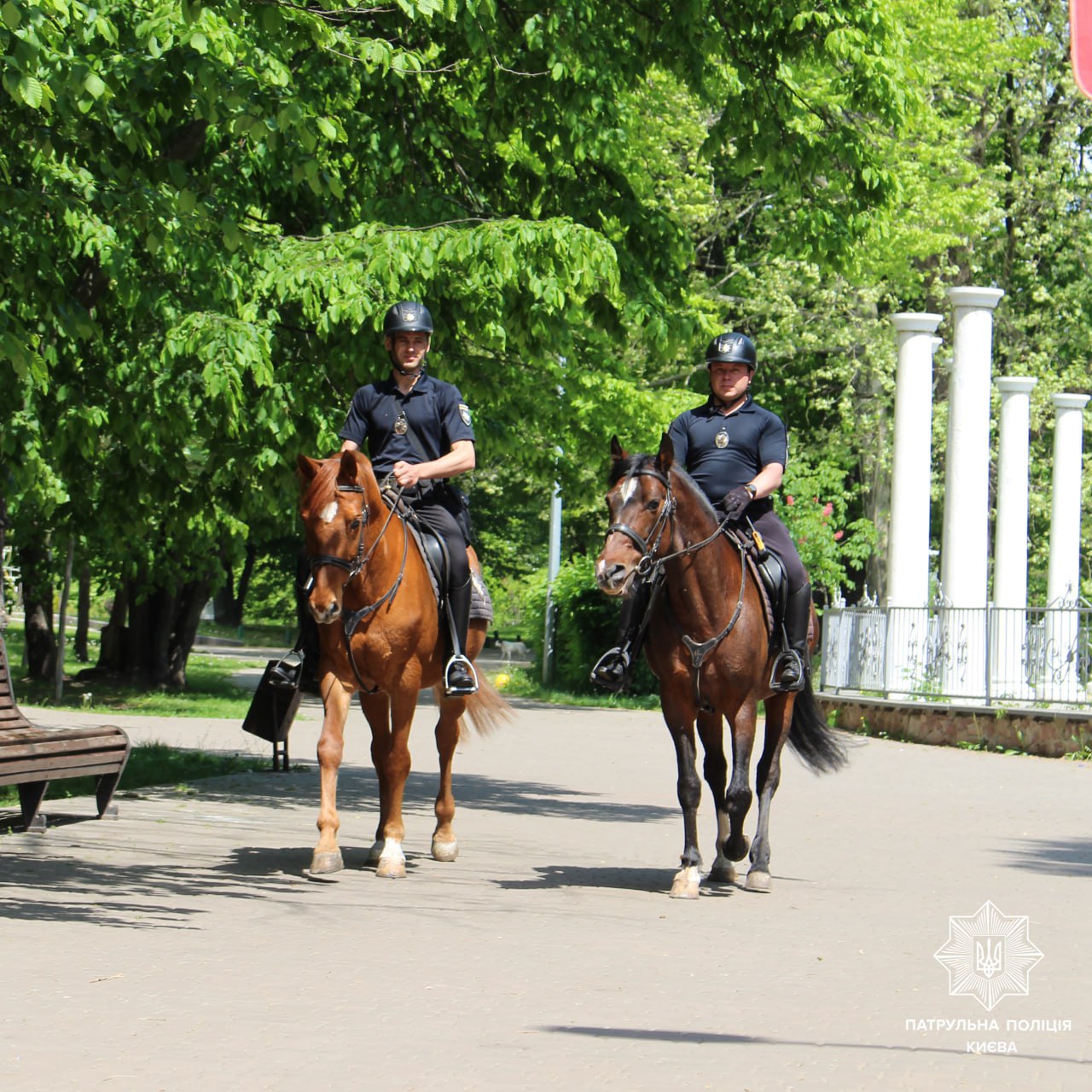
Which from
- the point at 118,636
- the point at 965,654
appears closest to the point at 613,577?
the point at 965,654

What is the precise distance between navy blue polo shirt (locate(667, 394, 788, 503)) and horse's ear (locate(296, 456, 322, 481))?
6.47 ft

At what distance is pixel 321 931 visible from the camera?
797 centimetres

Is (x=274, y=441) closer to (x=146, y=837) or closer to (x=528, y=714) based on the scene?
(x=146, y=837)

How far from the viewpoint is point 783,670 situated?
9859 millimetres

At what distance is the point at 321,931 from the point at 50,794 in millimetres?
6379

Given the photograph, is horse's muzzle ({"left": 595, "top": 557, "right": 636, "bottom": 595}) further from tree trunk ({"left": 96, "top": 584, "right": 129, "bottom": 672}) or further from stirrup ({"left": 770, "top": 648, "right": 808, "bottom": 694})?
tree trunk ({"left": 96, "top": 584, "right": 129, "bottom": 672})

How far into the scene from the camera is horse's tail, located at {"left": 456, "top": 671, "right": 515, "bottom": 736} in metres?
11.3

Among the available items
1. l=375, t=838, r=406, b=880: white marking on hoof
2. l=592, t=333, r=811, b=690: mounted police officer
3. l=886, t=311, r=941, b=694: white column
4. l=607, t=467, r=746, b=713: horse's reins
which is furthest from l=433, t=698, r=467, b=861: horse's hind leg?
l=886, t=311, r=941, b=694: white column

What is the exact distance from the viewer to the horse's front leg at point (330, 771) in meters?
9.73

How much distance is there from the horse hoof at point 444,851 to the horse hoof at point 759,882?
1.90 m

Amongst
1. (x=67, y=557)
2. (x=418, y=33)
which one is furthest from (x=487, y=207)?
(x=67, y=557)

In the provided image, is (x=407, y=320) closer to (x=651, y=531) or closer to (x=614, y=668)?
(x=651, y=531)

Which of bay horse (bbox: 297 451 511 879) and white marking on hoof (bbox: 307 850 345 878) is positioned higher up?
bay horse (bbox: 297 451 511 879)

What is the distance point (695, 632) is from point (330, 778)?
2142 millimetres
